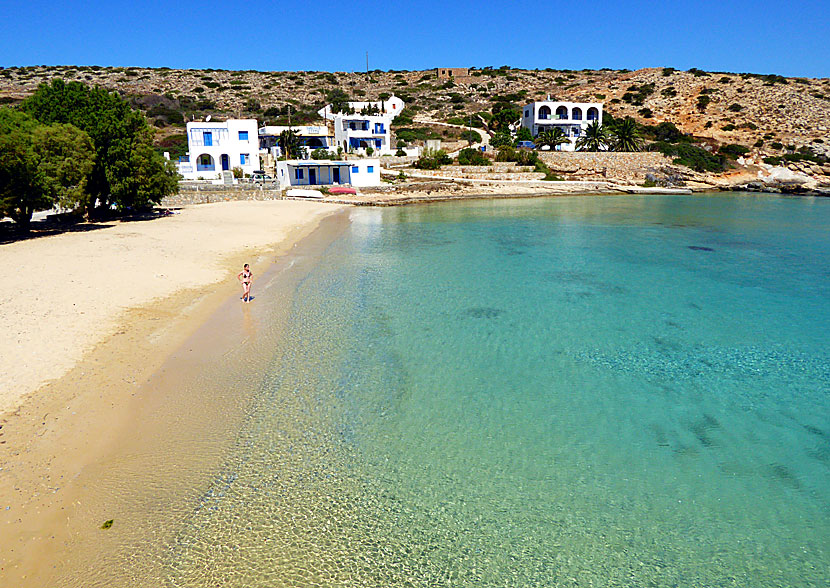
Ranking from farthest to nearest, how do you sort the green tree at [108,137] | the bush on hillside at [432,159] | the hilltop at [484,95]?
the hilltop at [484,95] < the bush on hillside at [432,159] < the green tree at [108,137]

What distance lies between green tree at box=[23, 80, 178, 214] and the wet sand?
70.3ft

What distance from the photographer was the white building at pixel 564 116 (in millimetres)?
83188

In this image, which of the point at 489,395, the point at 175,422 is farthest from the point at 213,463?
the point at 489,395

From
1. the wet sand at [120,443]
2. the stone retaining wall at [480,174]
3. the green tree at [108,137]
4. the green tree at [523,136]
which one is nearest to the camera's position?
the wet sand at [120,443]

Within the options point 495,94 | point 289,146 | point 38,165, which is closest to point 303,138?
point 289,146

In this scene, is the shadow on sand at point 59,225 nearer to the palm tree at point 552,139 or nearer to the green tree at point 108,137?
the green tree at point 108,137

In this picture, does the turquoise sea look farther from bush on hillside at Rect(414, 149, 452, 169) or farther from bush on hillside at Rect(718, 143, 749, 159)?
bush on hillside at Rect(718, 143, 749, 159)

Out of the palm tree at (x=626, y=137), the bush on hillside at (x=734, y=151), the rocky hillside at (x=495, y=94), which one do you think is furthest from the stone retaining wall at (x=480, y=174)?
the bush on hillside at (x=734, y=151)

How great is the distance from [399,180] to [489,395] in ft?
176

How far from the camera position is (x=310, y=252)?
93.1 feet

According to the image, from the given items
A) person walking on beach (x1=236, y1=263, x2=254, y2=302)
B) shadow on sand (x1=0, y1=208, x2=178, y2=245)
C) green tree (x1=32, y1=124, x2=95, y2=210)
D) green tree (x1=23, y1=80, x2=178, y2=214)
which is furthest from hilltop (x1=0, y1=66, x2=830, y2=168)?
person walking on beach (x1=236, y1=263, x2=254, y2=302)

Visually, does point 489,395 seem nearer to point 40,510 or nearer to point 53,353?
point 40,510

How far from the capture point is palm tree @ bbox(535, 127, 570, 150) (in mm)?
77312

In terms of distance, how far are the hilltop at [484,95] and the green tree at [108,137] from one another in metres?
33.5
